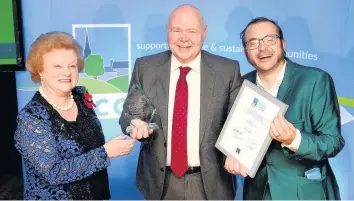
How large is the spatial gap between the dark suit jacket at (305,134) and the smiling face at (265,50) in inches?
4.0

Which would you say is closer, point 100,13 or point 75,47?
point 75,47

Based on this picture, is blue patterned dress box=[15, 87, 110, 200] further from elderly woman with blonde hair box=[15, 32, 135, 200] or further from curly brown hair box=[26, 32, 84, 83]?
curly brown hair box=[26, 32, 84, 83]

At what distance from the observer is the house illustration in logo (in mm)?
3545

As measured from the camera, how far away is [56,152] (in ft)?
7.48

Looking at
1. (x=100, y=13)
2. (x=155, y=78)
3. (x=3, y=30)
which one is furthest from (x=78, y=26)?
(x=155, y=78)

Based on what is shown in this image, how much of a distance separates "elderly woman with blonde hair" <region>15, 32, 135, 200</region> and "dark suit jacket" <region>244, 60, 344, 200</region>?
990 mm

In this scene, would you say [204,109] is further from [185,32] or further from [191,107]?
[185,32]

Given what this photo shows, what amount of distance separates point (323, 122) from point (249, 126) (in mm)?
469

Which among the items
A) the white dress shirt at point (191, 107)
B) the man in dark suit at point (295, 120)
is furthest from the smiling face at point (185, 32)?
the man in dark suit at point (295, 120)

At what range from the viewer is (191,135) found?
107 inches

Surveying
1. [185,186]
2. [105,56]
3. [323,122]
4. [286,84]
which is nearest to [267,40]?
[286,84]

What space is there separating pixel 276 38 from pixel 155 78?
0.84 meters

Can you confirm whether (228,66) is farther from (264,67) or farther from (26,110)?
(26,110)

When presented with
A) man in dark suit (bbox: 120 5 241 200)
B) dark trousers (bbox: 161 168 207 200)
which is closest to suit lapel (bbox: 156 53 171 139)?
man in dark suit (bbox: 120 5 241 200)
